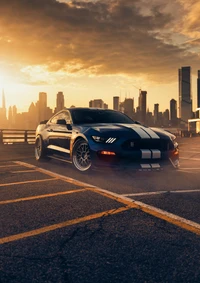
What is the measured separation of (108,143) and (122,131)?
0.45 meters

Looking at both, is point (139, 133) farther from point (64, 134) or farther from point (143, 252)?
point (143, 252)

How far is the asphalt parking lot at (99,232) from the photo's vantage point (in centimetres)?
228

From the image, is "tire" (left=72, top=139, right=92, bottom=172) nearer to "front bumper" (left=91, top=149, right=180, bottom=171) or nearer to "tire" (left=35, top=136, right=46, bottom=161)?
"front bumper" (left=91, top=149, right=180, bottom=171)

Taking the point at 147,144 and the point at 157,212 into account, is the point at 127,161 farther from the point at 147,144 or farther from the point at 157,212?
the point at 157,212

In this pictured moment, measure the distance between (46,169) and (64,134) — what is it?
0.99 metres

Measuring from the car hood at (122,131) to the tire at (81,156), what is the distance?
0.36 metres

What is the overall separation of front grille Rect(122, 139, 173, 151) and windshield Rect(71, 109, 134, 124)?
1.48m

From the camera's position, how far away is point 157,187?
18.2ft

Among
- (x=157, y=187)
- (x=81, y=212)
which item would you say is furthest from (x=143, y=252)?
(x=157, y=187)

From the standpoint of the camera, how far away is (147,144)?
6.50 m

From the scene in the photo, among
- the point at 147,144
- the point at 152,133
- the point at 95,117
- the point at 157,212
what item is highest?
the point at 95,117

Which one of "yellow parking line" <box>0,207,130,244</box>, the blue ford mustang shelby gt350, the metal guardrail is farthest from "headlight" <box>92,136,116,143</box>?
the metal guardrail

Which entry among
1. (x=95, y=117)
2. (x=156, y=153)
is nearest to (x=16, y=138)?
(x=95, y=117)

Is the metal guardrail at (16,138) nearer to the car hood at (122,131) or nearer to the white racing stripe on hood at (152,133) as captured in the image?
the car hood at (122,131)
